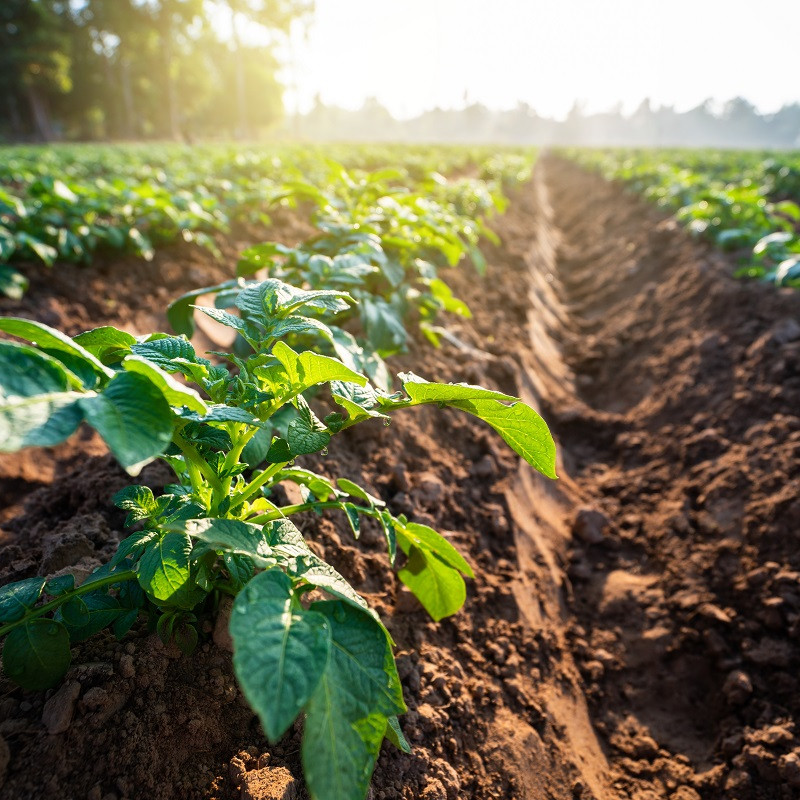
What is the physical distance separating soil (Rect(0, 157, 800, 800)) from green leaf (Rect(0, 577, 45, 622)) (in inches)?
6.4

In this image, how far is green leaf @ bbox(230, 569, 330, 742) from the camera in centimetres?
70

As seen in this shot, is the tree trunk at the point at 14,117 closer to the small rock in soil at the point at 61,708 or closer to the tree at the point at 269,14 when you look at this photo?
the tree at the point at 269,14

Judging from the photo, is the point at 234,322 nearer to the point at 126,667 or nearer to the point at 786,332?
the point at 126,667

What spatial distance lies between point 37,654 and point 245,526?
17.2 inches

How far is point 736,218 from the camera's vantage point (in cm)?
568

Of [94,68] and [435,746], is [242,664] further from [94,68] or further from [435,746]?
[94,68]

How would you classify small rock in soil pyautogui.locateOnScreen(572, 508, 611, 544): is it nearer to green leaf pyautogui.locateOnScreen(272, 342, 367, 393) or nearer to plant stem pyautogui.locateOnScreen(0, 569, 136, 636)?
green leaf pyautogui.locateOnScreen(272, 342, 367, 393)

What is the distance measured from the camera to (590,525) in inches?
108

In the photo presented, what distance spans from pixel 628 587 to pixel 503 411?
5.77ft

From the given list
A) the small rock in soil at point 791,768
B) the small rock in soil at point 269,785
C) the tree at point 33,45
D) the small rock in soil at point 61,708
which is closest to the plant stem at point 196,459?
the small rock in soil at point 61,708

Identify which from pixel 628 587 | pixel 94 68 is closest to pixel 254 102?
pixel 94 68

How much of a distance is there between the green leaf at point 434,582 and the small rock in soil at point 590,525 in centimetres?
157

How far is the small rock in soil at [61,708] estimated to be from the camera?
1018 millimetres

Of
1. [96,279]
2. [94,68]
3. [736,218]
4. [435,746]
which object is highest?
[94,68]
